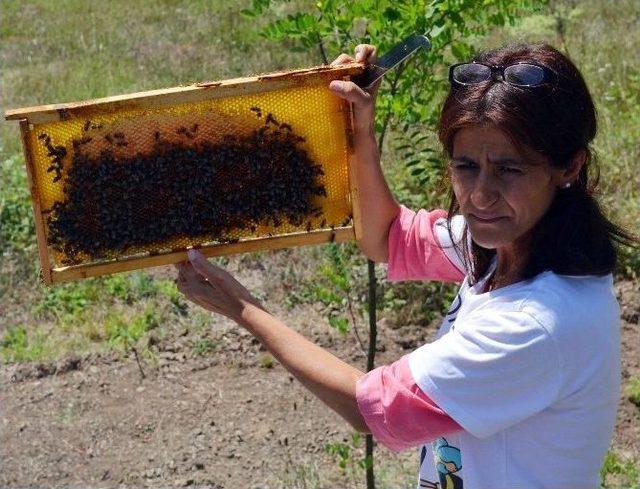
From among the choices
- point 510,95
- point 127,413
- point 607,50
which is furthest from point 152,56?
point 510,95

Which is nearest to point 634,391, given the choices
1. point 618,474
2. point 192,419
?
point 618,474

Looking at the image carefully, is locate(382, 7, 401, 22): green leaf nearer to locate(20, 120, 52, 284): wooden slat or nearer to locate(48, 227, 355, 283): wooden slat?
locate(48, 227, 355, 283): wooden slat

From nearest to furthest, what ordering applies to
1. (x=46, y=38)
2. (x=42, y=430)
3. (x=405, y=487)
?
(x=405, y=487), (x=42, y=430), (x=46, y=38)

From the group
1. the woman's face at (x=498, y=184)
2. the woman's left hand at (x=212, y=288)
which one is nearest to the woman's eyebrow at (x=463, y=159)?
the woman's face at (x=498, y=184)

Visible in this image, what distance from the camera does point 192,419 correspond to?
571 centimetres

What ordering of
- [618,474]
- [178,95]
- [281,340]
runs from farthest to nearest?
[618,474] < [178,95] < [281,340]

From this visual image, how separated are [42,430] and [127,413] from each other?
0.49 meters

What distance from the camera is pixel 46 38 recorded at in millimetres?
13016


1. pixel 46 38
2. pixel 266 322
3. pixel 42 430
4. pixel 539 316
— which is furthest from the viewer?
pixel 46 38

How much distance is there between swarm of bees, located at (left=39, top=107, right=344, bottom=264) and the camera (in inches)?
124

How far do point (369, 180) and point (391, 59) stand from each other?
433mm

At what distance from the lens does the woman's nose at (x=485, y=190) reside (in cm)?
251

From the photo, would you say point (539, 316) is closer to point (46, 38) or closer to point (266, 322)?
point (266, 322)

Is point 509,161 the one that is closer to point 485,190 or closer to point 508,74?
point 485,190
